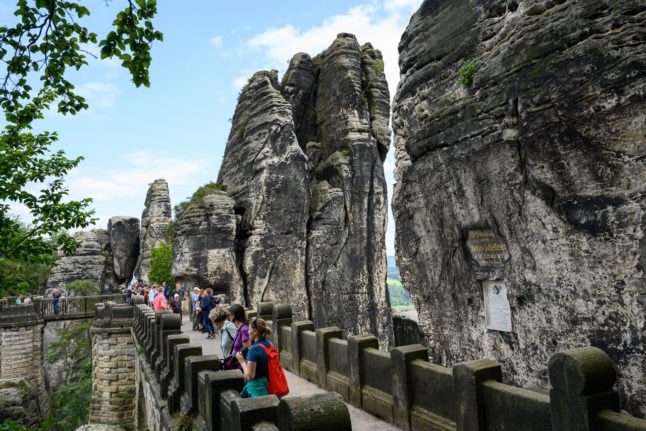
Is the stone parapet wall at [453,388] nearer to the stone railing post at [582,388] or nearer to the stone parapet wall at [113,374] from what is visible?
the stone railing post at [582,388]

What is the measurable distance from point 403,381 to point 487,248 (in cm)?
Answer: 497

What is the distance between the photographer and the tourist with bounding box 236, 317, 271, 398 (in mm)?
5445

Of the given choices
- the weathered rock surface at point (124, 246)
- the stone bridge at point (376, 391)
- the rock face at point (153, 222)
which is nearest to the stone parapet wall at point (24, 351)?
the rock face at point (153, 222)

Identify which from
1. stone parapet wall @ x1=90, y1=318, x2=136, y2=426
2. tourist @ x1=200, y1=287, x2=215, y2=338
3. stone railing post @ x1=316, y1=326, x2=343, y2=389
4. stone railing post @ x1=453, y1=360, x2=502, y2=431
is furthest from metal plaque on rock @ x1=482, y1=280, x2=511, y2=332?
stone parapet wall @ x1=90, y1=318, x2=136, y2=426

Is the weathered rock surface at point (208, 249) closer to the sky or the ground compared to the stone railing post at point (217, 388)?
closer to the sky

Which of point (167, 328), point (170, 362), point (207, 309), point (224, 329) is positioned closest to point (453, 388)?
point (224, 329)

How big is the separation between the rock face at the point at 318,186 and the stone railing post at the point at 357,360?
75.4ft

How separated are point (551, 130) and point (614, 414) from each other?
19.3 feet

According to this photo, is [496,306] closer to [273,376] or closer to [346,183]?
[273,376]

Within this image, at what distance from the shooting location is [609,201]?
25.0ft

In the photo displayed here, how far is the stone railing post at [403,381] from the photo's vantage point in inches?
247

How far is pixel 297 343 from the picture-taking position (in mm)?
9969

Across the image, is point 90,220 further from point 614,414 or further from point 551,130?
point 614,414

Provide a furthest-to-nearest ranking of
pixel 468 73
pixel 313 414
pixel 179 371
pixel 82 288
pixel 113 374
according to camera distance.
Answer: pixel 82 288 < pixel 113 374 < pixel 468 73 < pixel 179 371 < pixel 313 414
